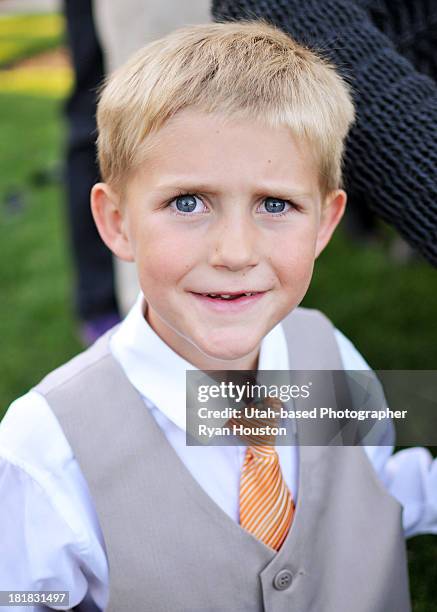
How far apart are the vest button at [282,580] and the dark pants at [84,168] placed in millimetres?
1352

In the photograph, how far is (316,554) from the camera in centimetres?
118

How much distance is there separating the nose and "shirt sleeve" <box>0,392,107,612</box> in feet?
1.10

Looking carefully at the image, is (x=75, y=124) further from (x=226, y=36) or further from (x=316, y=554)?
(x=316, y=554)

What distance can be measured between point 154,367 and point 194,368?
0.06 metres

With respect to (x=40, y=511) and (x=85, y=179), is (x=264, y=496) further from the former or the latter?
(x=85, y=179)

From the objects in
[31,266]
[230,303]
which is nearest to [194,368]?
[230,303]

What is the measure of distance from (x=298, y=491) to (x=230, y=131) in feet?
1.79

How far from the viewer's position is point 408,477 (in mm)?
1353

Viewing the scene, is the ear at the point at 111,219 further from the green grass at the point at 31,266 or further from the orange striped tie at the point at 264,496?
the green grass at the point at 31,266

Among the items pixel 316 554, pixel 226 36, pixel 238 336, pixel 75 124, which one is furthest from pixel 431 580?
pixel 75 124

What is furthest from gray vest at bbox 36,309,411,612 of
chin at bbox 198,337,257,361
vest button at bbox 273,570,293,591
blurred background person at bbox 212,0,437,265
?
blurred background person at bbox 212,0,437,265

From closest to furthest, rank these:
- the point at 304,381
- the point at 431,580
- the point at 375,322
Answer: the point at 304,381, the point at 431,580, the point at 375,322

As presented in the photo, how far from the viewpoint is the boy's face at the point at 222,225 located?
0.97 metres

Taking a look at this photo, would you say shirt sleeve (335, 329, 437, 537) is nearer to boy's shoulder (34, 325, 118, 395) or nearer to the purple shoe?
boy's shoulder (34, 325, 118, 395)
